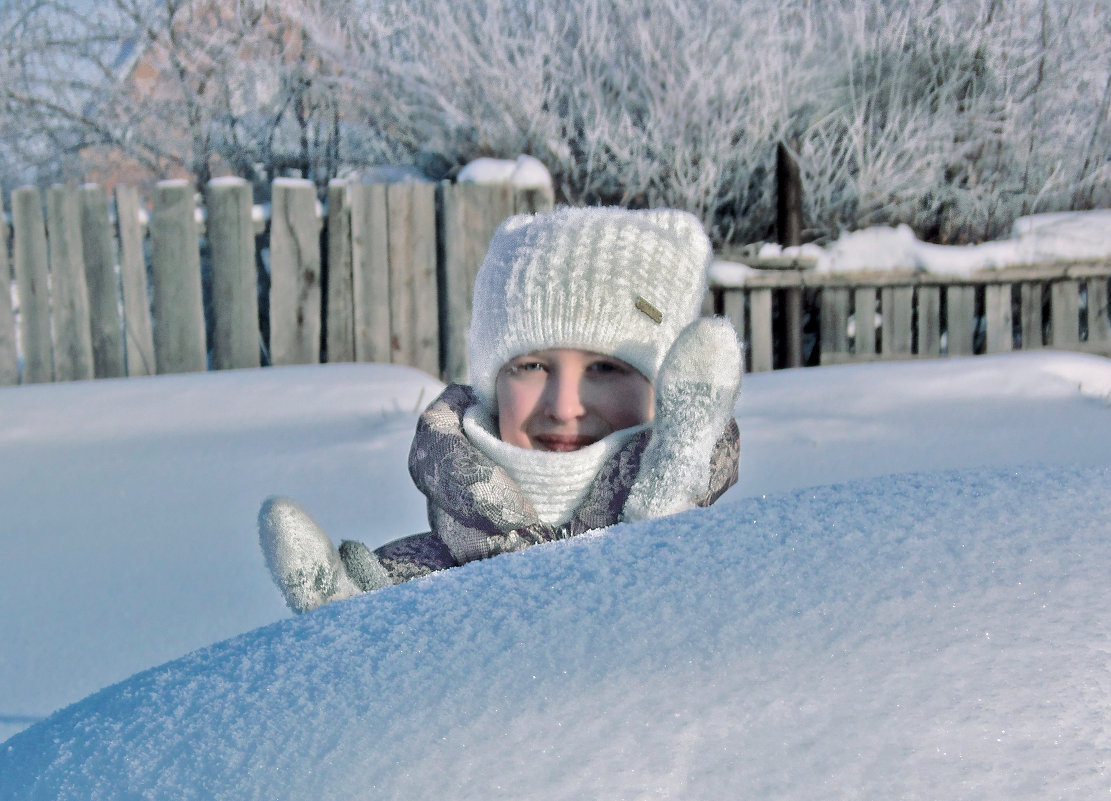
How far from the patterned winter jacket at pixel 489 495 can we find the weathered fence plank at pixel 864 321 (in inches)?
155

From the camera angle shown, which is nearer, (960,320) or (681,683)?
(681,683)

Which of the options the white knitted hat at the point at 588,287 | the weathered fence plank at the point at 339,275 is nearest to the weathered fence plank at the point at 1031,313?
the weathered fence plank at the point at 339,275

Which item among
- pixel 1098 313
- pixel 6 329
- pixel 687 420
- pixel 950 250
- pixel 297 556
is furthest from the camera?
pixel 1098 313

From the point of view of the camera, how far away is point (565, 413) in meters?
1.76

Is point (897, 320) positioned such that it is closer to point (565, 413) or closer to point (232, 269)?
point (232, 269)

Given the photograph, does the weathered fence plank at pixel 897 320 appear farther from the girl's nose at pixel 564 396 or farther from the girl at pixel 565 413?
the girl's nose at pixel 564 396

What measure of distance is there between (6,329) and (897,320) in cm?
466

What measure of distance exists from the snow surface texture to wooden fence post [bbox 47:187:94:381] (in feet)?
14.3

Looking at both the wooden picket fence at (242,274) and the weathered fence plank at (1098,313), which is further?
the weathered fence plank at (1098,313)

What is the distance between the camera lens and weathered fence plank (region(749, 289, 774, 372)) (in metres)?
5.37

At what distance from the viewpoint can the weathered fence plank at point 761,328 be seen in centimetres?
537

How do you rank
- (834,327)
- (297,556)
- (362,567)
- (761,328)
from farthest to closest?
1. (834,327)
2. (761,328)
3. (362,567)
4. (297,556)

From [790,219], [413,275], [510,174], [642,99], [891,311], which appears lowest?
[891,311]

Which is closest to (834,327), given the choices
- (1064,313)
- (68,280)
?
(1064,313)
